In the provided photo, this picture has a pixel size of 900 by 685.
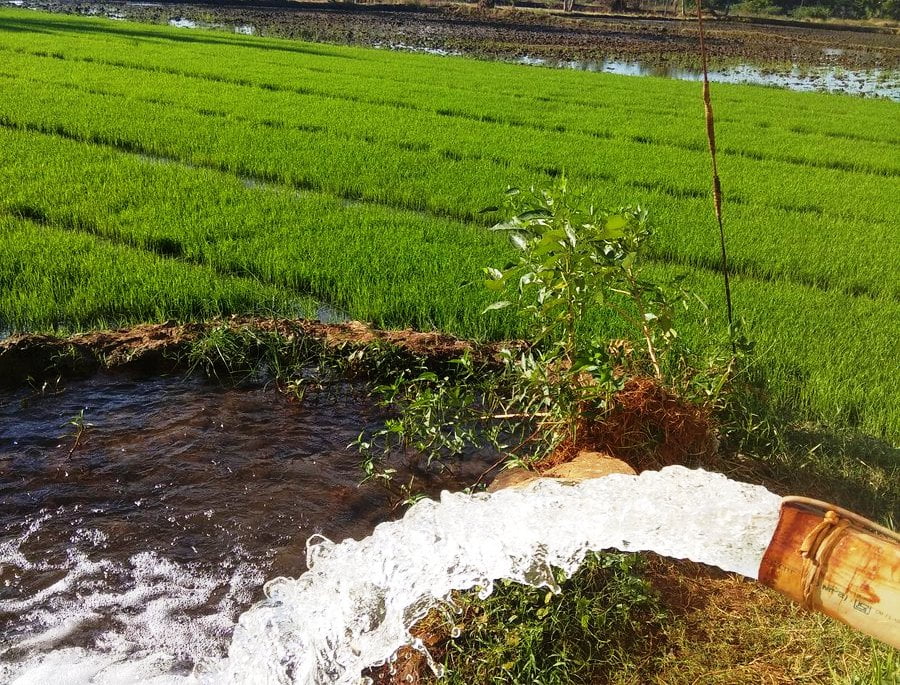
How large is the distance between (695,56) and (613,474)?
25047mm

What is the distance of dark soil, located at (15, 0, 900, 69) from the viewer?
23.8m

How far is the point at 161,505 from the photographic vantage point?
2676 millimetres

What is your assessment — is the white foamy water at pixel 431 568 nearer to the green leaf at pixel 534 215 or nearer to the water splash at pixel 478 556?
the water splash at pixel 478 556

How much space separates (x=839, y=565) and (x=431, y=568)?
109 cm

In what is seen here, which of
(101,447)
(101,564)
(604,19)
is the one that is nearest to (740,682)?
(101,564)

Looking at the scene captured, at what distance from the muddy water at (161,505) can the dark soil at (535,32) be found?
803 inches

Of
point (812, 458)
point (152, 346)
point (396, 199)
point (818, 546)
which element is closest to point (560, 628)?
point (818, 546)

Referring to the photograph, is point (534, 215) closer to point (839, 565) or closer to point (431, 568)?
point (431, 568)

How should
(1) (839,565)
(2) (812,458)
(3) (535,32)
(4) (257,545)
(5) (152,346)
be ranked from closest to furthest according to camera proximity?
(1) (839,565)
(4) (257,545)
(2) (812,458)
(5) (152,346)
(3) (535,32)

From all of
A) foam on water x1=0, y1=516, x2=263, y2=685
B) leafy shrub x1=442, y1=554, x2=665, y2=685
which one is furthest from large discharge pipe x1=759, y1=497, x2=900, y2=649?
foam on water x1=0, y1=516, x2=263, y2=685

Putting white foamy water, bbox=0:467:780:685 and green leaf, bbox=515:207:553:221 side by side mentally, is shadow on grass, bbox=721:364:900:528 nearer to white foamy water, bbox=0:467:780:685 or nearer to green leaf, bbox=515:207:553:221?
white foamy water, bbox=0:467:780:685

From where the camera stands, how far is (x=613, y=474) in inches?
91.2

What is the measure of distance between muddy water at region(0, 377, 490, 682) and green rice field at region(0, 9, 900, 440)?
34.2 inches

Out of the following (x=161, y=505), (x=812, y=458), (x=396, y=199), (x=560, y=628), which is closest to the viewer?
(x=560, y=628)
